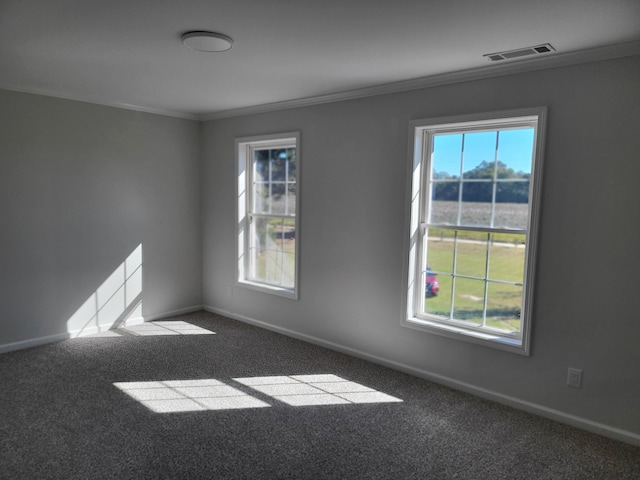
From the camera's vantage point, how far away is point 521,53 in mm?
2678

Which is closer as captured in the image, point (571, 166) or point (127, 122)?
point (571, 166)

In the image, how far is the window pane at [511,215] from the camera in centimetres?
308

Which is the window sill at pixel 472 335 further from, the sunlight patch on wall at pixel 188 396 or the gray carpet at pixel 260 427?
the sunlight patch on wall at pixel 188 396

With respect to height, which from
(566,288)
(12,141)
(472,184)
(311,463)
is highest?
(12,141)

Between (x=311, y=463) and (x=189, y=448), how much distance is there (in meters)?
0.72

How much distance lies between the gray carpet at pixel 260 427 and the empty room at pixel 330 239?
0.06 ft

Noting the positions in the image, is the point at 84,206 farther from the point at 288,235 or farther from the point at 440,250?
the point at 440,250

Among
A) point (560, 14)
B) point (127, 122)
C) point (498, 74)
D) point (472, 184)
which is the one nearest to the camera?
Answer: point (560, 14)

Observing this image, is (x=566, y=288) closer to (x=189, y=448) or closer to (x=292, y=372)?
(x=292, y=372)

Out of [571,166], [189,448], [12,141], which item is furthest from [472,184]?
[12,141]

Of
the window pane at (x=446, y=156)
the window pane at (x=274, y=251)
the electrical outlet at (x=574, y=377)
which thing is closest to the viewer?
the electrical outlet at (x=574, y=377)

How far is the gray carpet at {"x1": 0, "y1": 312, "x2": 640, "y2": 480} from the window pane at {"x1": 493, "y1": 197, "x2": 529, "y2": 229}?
1309mm

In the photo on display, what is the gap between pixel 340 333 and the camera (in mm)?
4109

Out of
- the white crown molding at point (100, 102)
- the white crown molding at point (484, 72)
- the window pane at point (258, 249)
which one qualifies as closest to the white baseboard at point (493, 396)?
the window pane at point (258, 249)
